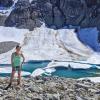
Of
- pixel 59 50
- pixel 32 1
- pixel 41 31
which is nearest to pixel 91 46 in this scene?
pixel 59 50

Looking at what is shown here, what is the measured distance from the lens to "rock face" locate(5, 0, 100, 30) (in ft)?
182

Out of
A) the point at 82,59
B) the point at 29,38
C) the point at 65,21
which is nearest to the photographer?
the point at 82,59

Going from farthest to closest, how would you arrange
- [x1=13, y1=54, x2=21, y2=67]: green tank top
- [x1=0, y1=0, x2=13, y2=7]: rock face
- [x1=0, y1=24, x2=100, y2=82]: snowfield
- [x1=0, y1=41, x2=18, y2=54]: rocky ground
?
[x1=0, y1=0, x2=13, y2=7]: rock face < [x1=0, y1=41, x2=18, y2=54]: rocky ground < [x1=0, y1=24, x2=100, y2=82]: snowfield < [x1=13, y1=54, x2=21, y2=67]: green tank top

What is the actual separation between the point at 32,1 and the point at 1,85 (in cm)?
4475

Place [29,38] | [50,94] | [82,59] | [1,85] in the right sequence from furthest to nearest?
1. [29,38]
2. [82,59]
3. [1,85]
4. [50,94]

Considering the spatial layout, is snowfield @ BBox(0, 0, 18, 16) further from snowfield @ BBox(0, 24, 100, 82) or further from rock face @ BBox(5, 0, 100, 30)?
snowfield @ BBox(0, 24, 100, 82)

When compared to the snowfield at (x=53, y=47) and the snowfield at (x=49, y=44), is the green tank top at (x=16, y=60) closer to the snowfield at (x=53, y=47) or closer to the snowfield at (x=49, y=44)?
the snowfield at (x=53, y=47)

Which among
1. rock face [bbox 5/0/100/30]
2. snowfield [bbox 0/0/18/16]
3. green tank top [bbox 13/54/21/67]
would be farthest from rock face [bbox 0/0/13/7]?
green tank top [bbox 13/54/21/67]

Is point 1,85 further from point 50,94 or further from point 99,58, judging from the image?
point 99,58

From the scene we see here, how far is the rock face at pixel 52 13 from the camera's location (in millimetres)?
55562

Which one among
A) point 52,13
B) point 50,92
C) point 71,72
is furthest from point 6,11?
point 50,92

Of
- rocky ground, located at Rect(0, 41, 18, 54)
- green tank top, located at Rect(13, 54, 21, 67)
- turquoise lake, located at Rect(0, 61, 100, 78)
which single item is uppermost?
green tank top, located at Rect(13, 54, 21, 67)

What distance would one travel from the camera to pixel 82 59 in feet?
141

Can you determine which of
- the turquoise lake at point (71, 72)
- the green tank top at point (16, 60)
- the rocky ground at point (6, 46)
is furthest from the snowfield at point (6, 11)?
the green tank top at point (16, 60)
